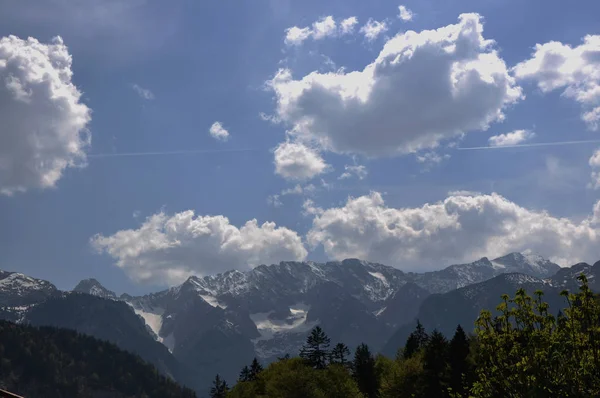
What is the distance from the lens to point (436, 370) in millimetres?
95688

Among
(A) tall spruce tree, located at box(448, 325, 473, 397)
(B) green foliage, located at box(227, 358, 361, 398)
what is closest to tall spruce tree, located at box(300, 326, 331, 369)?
(B) green foliage, located at box(227, 358, 361, 398)

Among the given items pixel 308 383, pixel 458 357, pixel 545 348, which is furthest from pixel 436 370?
pixel 545 348

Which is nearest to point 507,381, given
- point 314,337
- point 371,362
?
point 371,362

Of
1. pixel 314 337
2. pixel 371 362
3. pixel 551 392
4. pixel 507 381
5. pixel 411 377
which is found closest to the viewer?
pixel 551 392

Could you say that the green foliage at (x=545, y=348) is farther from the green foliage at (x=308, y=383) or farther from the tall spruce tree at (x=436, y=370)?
the green foliage at (x=308, y=383)

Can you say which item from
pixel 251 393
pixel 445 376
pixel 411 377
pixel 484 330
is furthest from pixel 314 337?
pixel 484 330

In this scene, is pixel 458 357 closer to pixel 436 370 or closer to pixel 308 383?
pixel 436 370

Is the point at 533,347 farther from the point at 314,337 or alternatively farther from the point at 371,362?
the point at 314,337

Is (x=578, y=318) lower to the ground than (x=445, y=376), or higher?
higher

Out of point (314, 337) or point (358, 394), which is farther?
point (314, 337)

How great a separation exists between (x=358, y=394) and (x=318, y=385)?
25.9 ft

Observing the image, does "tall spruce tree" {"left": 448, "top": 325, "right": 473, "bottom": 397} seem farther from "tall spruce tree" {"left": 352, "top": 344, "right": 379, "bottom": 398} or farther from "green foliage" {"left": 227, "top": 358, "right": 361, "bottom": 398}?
"tall spruce tree" {"left": 352, "top": 344, "right": 379, "bottom": 398}

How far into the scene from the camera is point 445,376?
8938 centimetres

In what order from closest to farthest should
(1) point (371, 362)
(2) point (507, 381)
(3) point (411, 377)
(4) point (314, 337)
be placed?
(2) point (507, 381) < (3) point (411, 377) < (1) point (371, 362) < (4) point (314, 337)
